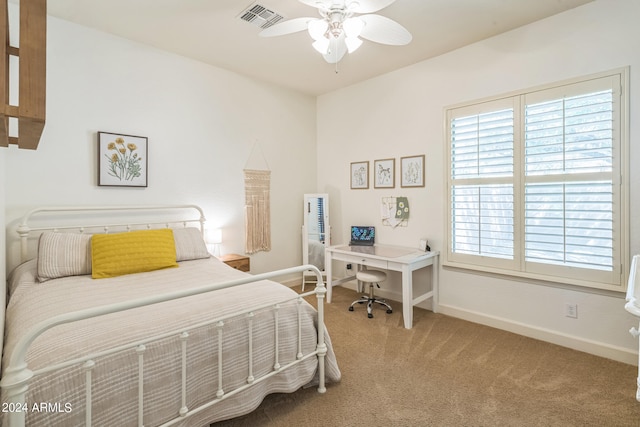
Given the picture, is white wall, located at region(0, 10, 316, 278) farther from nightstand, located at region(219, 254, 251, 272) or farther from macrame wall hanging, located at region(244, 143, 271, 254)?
nightstand, located at region(219, 254, 251, 272)

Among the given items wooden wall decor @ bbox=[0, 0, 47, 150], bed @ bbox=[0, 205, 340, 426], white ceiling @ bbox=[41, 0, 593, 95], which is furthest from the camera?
white ceiling @ bbox=[41, 0, 593, 95]

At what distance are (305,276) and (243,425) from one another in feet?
8.83

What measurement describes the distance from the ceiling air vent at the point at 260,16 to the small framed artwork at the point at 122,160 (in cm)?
152

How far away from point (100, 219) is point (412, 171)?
10.4 feet

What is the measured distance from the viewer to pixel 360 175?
4.05 metres

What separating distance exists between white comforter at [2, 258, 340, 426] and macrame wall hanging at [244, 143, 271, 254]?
164 cm

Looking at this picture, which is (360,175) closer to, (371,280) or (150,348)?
(371,280)

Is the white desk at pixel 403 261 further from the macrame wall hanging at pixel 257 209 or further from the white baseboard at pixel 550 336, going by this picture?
the macrame wall hanging at pixel 257 209

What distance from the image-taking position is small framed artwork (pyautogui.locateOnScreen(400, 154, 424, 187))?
3.44 m

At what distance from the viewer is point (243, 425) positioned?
1666 mm

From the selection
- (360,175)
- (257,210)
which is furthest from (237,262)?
(360,175)

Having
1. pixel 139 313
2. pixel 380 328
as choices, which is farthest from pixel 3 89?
pixel 380 328

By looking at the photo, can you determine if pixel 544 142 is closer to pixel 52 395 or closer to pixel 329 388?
pixel 329 388

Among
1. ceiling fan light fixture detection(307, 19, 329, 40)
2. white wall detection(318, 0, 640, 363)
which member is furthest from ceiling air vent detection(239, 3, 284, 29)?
white wall detection(318, 0, 640, 363)
